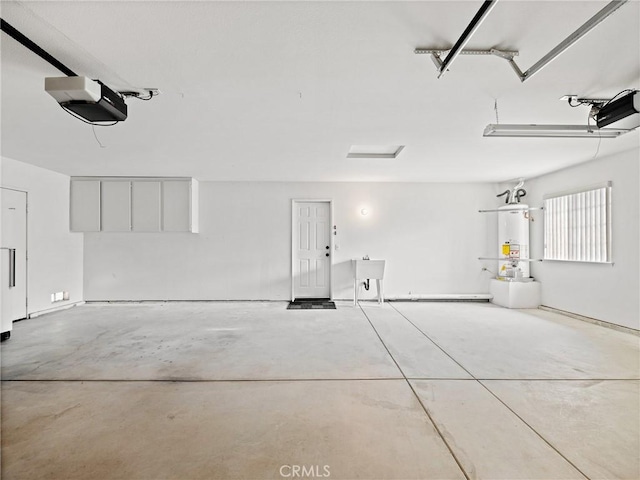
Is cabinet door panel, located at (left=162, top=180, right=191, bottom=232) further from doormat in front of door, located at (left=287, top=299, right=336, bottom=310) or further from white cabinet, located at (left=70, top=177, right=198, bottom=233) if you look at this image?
doormat in front of door, located at (left=287, top=299, right=336, bottom=310)

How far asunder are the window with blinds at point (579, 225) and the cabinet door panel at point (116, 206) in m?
7.85

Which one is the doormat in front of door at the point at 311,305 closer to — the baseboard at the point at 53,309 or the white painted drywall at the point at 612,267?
the white painted drywall at the point at 612,267

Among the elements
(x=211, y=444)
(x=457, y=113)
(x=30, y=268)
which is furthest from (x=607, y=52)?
(x=30, y=268)

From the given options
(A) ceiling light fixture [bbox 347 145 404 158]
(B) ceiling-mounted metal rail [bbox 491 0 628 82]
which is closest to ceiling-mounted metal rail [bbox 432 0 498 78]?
(B) ceiling-mounted metal rail [bbox 491 0 628 82]

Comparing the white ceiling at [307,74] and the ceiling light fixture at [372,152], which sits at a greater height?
the ceiling light fixture at [372,152]

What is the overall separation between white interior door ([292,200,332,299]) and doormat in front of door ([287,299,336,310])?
208 mm

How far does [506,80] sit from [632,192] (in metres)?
3.30

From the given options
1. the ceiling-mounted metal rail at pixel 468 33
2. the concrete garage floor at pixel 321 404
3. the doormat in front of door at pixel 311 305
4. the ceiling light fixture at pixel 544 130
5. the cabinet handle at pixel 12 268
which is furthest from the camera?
the doormat in front of door at pixel 311 305

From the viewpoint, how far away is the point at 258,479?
1.58 meters

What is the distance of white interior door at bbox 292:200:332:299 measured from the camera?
6.72 meters

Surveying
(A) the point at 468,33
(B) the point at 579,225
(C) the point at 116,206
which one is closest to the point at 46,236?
(C) the point at 116,206

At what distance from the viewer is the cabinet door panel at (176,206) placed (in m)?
6.17

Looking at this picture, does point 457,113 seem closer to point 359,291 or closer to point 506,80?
point 506,80

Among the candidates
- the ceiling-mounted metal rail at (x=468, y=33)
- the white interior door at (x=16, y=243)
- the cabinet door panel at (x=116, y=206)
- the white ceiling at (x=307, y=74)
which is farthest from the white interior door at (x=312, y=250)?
the ceiling-mounted metal rail at (x=468, y=33)
